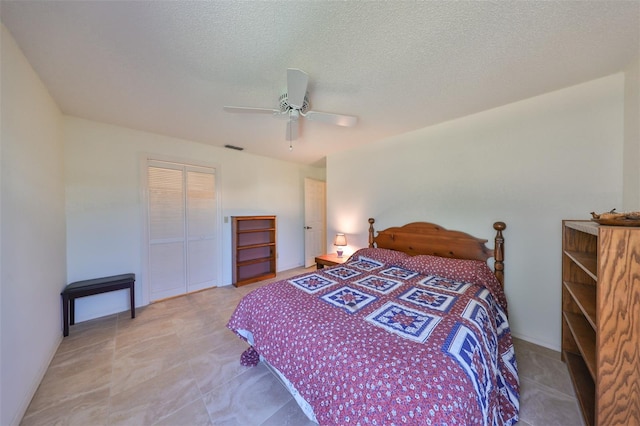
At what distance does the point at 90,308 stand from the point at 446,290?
12.7 ft

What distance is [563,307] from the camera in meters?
1.83

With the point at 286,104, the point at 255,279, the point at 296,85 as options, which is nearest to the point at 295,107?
the point at 286,104

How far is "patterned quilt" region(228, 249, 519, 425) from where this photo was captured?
859mm

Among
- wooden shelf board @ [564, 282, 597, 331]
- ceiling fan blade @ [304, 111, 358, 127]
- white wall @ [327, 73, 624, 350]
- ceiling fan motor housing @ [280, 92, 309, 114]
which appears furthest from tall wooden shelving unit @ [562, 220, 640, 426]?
ceiling fan motor housing @ [280, 92, 309, 114]

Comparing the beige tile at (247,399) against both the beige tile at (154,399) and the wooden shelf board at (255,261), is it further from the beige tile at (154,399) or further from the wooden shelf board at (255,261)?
the wooden shelf board at (255,261)

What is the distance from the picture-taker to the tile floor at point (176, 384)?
134cm

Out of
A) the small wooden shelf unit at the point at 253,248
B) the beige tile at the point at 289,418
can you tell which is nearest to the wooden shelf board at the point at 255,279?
the small wooden shelf unit at the point at 253,248

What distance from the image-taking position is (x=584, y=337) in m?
1.48

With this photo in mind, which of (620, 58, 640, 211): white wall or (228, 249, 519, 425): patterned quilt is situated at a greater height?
(620, 58, 640, 211): white wall

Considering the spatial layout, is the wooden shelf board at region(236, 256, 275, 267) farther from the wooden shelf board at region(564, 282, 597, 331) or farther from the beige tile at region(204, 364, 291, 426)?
the wooden shelf board at region(564, 282, 597, 331)

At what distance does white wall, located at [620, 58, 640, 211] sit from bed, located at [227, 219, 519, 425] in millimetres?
787

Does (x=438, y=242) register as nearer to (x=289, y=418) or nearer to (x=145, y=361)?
(x=289, y=418)

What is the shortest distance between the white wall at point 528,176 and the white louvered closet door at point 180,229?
3087mm

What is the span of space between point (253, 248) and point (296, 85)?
122 inches
